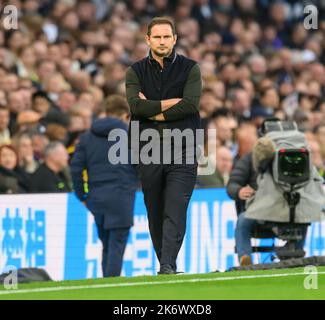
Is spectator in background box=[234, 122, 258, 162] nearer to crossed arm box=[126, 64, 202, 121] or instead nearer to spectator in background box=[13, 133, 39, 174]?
spectator in background box=[13, 133, 39, 174]

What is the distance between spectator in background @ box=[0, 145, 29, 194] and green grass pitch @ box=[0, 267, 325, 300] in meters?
4.82

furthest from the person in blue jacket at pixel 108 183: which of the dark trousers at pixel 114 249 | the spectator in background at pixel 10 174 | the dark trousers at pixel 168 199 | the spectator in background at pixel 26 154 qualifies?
the dark trousers at pixel 168 199

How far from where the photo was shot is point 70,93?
68.3ft

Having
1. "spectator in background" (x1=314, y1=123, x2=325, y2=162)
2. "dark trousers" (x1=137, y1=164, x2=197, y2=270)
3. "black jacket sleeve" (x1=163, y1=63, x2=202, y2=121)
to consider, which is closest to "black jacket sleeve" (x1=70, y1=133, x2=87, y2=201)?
"dark trousers" (x1=137, y1=164, x2=197, y2=270)

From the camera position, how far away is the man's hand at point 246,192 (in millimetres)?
15562

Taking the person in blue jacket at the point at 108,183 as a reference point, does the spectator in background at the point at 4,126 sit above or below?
above

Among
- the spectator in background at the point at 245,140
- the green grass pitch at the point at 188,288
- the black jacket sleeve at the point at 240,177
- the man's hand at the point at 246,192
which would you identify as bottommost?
the green grass pitch at the point at 188,288

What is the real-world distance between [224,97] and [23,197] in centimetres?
848

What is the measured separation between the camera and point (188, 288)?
1155 cm

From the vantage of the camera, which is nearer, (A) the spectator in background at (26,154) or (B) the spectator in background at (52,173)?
(B) the spectator in background at (52,173)

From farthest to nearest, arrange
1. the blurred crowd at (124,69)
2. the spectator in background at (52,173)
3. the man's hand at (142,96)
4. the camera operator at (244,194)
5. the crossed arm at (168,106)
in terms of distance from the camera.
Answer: the blurred crowd at (124,69) < the spectator in background at (52,173) < the camera operator at (244,194) < the man's hand at (142,96) < the crossed arm at (168,106)

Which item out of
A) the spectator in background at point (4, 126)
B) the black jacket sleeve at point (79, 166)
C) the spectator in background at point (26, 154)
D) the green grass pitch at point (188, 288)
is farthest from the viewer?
the spectator in background at point (4, 126)

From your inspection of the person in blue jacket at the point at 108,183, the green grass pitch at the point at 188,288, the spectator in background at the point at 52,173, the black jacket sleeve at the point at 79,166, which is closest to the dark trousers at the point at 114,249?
the person in blue jacket at the point at 108,183

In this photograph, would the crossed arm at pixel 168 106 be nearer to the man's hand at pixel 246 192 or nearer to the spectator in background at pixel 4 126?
the man's hand at pixel 246 192
